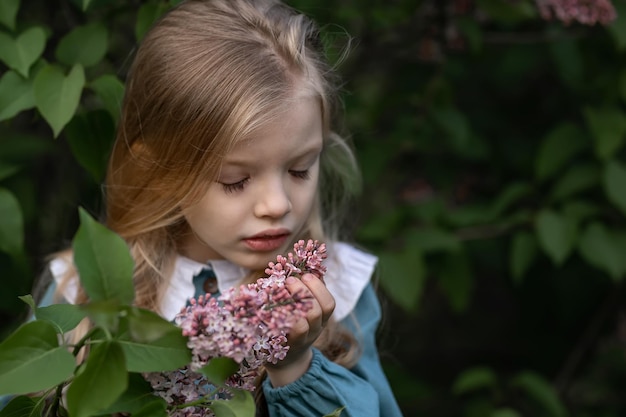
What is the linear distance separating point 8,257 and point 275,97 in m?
0.97

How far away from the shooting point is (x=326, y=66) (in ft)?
4.76

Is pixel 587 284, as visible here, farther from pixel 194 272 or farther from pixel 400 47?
pixel 194 272

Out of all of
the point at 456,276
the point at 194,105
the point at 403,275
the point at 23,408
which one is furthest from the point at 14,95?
the point at 456,276

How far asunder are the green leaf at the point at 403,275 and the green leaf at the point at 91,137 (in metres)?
0.72

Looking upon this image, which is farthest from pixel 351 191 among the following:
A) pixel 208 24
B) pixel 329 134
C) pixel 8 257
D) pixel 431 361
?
pixel 431 361

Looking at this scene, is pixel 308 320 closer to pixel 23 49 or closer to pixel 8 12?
pixel 23 49

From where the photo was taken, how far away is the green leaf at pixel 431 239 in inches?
82.7

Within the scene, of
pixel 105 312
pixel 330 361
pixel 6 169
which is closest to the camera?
pixel 105 312

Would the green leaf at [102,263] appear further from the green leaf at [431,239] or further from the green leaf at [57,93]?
the green leaf at [431,239]

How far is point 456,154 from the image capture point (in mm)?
2484

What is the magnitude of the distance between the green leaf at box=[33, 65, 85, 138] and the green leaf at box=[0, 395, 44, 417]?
463 millimetres

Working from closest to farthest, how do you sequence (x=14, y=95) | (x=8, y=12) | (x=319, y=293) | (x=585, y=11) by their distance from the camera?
(x=319, y=293) → (x=14, y=95) → (x=8, y=12) → (x=585, y=11)

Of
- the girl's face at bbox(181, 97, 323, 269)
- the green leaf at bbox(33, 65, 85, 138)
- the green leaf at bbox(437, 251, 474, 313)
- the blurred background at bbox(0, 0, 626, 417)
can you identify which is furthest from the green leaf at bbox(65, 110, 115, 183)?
the green leaf at bbox(437, 251, 474, 313)

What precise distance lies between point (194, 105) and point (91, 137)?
1.13ft
